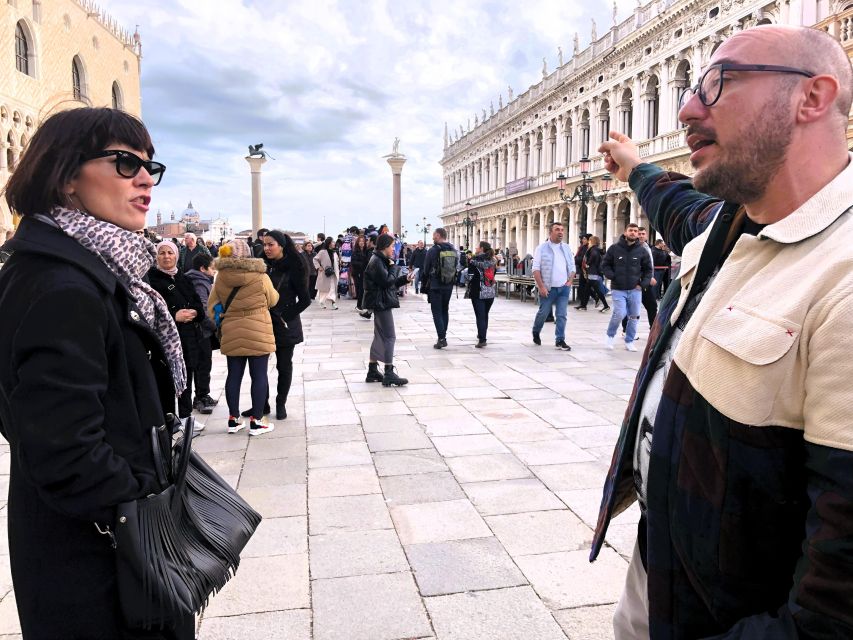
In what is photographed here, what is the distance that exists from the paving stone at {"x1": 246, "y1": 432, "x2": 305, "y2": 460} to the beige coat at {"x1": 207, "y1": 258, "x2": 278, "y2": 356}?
2.19ft

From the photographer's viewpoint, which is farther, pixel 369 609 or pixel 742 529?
pixel 369 609

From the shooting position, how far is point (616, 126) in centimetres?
3188

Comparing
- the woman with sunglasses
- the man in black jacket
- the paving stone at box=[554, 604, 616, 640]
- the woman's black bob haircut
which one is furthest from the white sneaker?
the man in black jacket

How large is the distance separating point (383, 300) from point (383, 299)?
0.4 inches

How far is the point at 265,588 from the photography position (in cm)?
262

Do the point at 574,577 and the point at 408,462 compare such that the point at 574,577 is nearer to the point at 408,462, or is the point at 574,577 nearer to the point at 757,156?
the point at 408,462

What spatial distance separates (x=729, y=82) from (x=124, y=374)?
136cm

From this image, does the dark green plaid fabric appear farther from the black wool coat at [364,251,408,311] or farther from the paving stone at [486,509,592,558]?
the black wool coat at [364,251,408,311]

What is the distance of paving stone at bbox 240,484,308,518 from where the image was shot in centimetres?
340

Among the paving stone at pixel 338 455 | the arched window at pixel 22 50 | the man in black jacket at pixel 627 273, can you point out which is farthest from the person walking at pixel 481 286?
the arched window at pixel 22 50

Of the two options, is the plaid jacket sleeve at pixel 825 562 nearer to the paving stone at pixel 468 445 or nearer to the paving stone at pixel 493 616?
the paving stone at pixel 493 616

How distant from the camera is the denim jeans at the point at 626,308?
27.7 ft

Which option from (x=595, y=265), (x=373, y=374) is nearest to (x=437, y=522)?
(x=373, y=374)

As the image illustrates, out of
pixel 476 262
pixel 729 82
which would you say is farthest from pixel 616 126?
pixel 729 82
